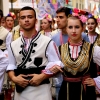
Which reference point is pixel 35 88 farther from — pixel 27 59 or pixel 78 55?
pixel 78 55

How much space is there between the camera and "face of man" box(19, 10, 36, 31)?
4.11 metres

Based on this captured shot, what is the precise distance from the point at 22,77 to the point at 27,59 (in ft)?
0.66

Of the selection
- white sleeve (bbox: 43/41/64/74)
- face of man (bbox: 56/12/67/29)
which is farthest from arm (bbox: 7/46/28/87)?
face of man (bbox: 56/12/67/29)

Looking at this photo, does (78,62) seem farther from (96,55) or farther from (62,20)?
(62,20)

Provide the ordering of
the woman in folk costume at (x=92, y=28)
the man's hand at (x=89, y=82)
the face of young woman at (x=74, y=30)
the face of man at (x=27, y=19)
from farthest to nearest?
the woman in folk costume at (x=92, y=28), the face of young woman at (x=74, y=30), the man's hand at (x=89, y=82), the face of man at (x=27, y=19)

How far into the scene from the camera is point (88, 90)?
438 centimetres

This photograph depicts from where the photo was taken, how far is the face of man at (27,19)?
4.11m

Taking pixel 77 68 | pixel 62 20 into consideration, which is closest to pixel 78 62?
pixel 77 68

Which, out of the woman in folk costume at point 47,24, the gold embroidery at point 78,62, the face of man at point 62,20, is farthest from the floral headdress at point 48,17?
the gold embroidery at point 78,62

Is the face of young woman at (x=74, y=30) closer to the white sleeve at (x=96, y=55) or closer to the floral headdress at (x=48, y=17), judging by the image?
the white sleeve at (x=96, y=55)

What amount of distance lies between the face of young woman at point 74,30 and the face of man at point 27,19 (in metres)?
0.52

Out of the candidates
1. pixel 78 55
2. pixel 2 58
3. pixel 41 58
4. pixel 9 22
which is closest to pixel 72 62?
pixel 78 55

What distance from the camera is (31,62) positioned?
4.04 meters

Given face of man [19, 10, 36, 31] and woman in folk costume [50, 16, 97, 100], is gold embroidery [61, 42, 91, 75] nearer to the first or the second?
woman in folk costume [50, 16, 97, 100]
